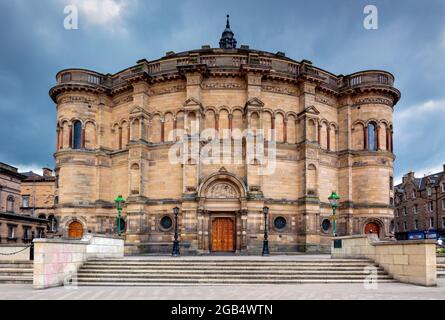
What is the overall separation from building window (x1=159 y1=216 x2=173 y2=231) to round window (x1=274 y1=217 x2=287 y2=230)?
8.06 meters

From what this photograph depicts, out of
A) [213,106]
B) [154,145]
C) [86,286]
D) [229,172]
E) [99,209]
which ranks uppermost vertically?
[213,106]

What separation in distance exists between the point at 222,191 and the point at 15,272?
654 inches

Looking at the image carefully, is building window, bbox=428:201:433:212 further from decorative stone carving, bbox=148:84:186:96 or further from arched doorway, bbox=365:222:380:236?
decorative stone carving, bbox=148:84:186:96

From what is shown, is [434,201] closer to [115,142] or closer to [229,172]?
[229,172]

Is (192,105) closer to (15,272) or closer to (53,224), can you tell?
(53,224)

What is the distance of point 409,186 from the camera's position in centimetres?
7281

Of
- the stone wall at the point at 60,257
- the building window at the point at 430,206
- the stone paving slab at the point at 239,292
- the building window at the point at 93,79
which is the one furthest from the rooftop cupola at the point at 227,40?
the building window at the point at 430,206

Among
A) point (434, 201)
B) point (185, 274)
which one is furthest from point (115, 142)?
point (434, 201)

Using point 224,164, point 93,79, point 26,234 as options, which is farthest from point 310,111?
point 26,234

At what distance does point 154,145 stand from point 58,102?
10.7 m

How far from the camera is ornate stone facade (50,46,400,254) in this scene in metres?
32.4

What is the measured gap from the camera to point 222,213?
32.6m

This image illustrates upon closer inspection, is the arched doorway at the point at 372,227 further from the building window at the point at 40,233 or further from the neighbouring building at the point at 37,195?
the neighbouring building at the point at 37,195

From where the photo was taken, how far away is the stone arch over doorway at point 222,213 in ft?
104
